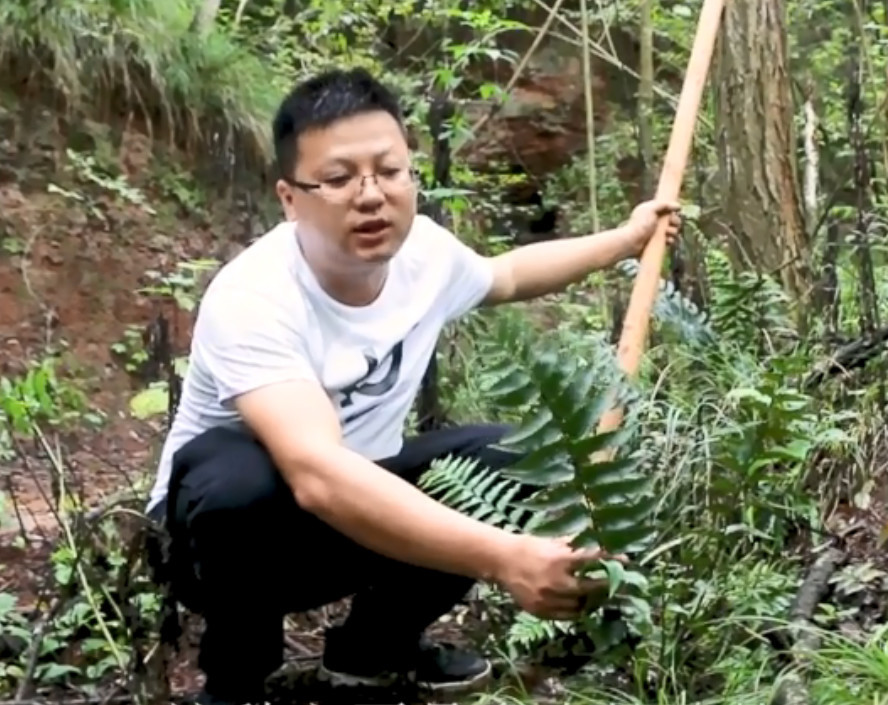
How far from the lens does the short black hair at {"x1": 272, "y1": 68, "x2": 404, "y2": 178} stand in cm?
255

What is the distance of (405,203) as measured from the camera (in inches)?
101

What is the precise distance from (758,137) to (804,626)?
2522 millimetres

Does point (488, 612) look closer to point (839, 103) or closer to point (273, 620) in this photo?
point (273, 620)

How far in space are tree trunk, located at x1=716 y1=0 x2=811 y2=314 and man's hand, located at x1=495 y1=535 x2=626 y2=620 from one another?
2.62 m

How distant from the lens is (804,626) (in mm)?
2412

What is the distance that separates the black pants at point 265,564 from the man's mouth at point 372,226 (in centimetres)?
45

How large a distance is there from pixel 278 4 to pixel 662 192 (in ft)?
21.6

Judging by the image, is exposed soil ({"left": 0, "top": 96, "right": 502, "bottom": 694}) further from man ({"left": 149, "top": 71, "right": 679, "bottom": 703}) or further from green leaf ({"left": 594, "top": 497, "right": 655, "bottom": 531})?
green leaf ({"left": 594, "top": 497, "right": 655, "bottom": 531})

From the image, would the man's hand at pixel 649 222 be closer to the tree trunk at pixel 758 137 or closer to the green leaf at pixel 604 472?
the green leaf at pixel 604 472

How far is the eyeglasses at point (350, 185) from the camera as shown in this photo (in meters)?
2.51

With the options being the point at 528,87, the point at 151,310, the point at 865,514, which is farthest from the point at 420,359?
the point at 528,87

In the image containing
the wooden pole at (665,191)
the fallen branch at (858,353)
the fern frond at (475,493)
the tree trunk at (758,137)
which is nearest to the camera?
the fern frond at (475,493)

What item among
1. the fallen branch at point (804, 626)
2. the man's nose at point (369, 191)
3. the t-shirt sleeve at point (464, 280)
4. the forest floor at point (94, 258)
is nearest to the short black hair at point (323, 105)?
the man's nose at point (369, 191)

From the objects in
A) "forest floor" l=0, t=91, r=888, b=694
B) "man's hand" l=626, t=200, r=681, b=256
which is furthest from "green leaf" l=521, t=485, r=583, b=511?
"forest floor" l=0, t=91, r=888, b=694
